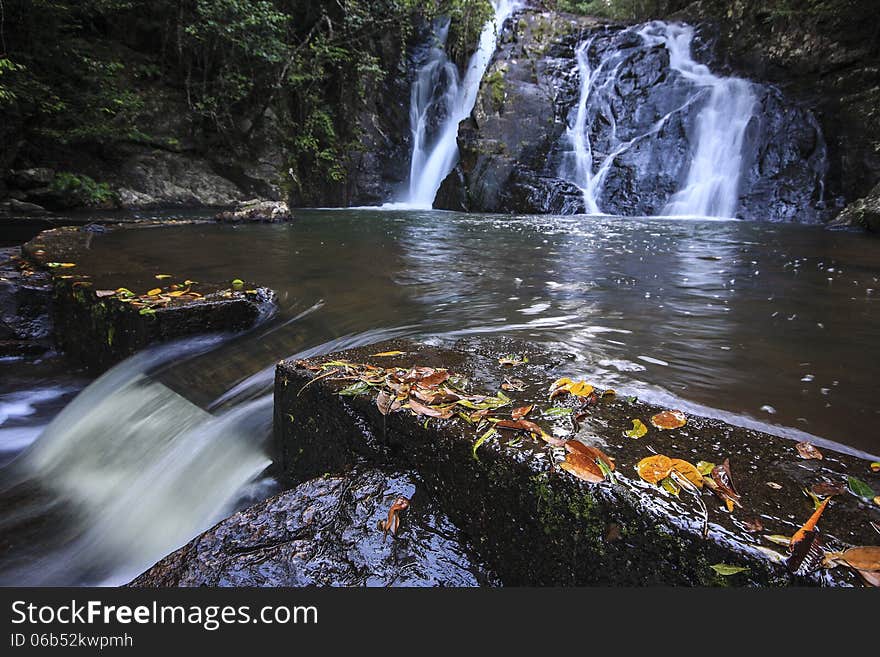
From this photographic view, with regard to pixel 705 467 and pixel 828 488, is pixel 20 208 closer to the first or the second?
pixel 705 467

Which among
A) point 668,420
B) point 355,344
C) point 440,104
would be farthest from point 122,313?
point 440,104

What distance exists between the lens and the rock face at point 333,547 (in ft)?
4.70

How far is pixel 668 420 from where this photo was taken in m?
1.63

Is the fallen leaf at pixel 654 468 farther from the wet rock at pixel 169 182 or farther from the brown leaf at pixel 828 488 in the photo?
the wet rock at pixel 169 182

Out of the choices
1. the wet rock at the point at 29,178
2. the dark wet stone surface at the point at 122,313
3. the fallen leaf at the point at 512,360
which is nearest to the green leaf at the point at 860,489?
the fallen leaf at the point at 512,360

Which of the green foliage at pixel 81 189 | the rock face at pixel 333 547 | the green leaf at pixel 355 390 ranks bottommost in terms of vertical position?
the rock face at pixel 333 547

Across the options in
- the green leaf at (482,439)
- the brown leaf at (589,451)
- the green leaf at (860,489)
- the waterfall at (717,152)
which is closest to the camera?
the green leaf at (860,489)

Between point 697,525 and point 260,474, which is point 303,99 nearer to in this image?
point 260,474

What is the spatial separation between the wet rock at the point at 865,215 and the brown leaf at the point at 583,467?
34.4ft

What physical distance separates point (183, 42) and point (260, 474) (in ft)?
51.7

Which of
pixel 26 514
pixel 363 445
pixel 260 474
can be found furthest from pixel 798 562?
pixel 26 514

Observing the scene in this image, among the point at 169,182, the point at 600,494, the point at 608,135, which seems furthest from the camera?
the point at 608,135

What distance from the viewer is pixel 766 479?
1.30m

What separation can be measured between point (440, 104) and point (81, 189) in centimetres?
1260
